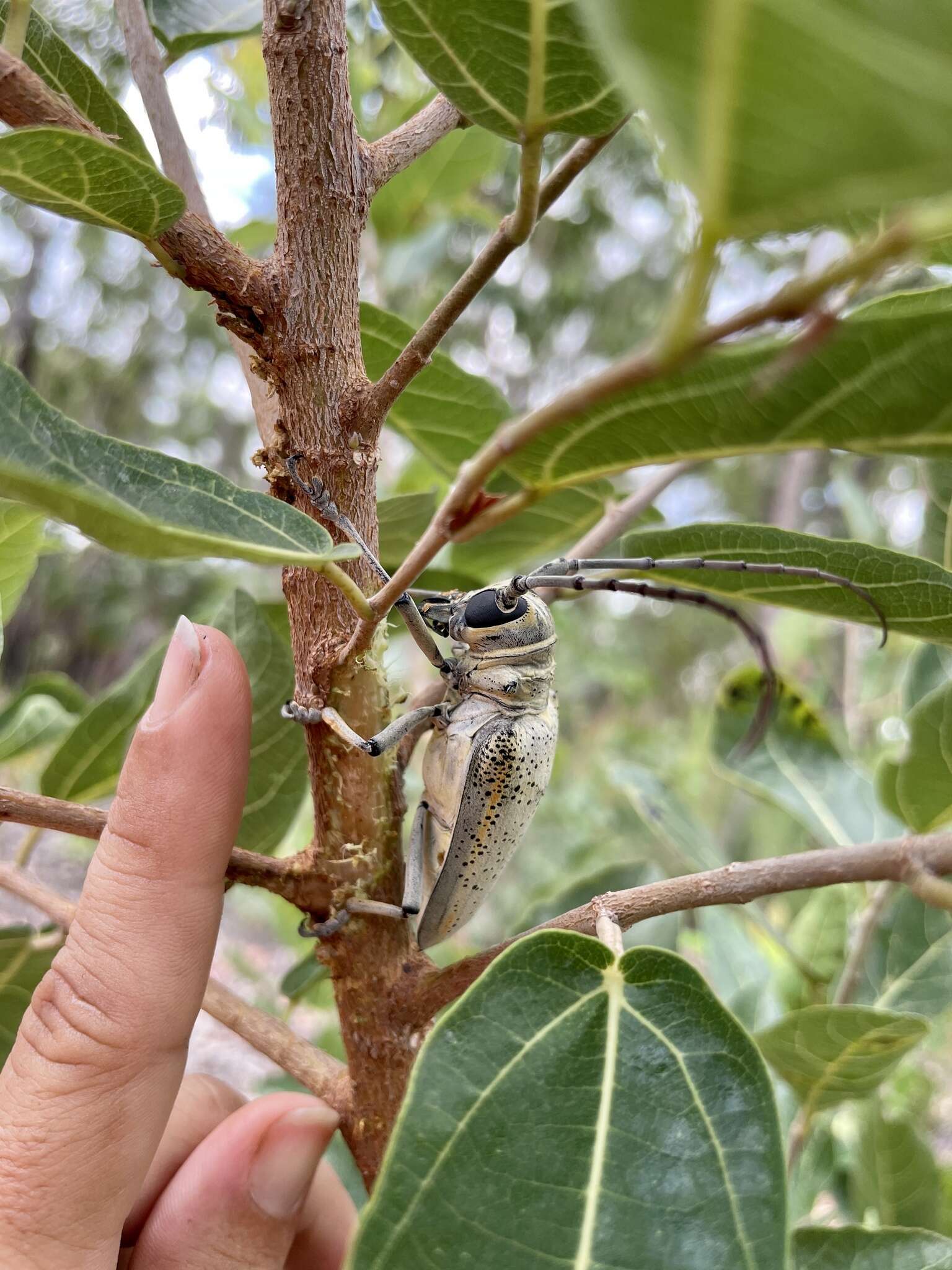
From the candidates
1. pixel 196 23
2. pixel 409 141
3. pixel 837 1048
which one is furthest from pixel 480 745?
pixel 196 23

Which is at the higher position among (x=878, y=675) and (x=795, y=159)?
(x=878, y=675)

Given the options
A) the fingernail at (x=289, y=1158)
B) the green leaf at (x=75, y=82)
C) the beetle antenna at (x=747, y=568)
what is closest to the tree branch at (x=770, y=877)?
the beetle antenna at (x=747, y=568)

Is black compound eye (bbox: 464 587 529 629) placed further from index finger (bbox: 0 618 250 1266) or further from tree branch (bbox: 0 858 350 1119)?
tree branch (bbox: 0 858 350 1119)

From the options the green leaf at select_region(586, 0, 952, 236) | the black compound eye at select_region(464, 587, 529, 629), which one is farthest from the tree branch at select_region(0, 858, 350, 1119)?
the green leaf at select_region(586, 0, 952, 236)

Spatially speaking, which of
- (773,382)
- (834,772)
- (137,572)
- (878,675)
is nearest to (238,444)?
(137,572)

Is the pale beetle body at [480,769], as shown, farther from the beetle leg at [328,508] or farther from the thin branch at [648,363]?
the thin branch at [648,363]

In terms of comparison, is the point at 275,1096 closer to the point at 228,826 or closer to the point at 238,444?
the point at 228,826
